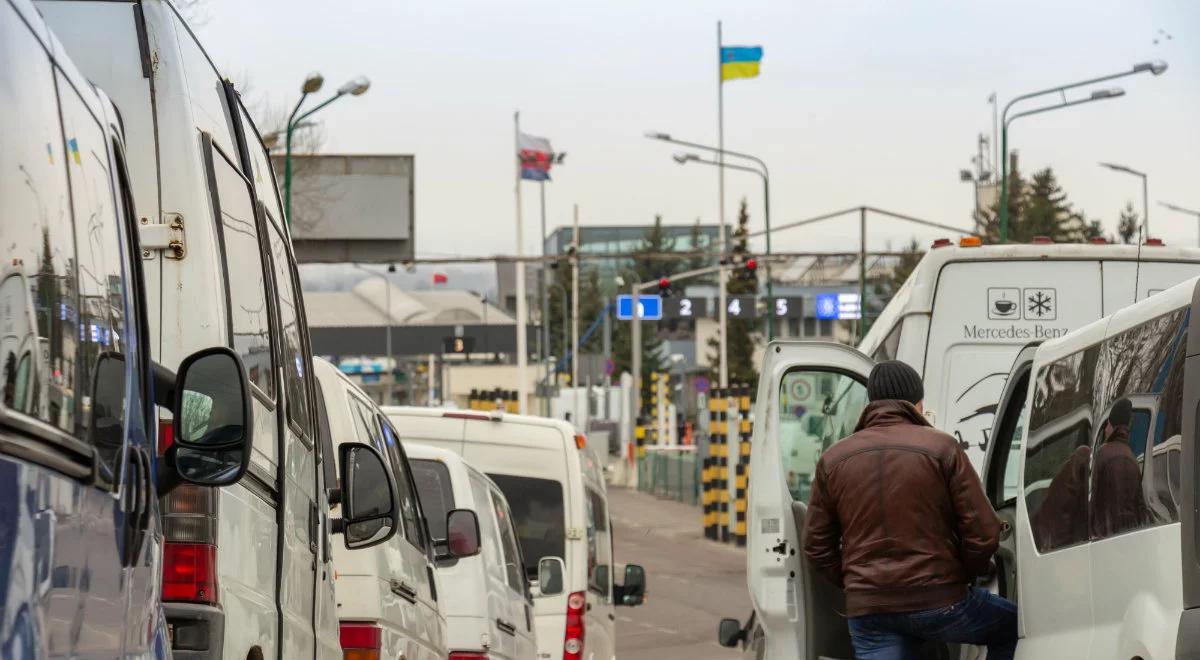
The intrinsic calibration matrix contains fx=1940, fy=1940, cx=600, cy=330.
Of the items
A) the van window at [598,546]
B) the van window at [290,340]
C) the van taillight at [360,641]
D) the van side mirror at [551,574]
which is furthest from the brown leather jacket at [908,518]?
the van window at [598,546]

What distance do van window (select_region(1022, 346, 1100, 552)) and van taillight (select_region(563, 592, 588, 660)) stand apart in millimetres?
6568

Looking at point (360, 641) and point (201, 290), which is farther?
point (360, 641)

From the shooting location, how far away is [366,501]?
6.70 m

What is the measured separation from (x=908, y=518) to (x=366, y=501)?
185cm

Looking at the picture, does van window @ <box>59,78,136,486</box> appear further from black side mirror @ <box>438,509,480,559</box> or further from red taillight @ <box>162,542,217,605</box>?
black side mirror @ <box>438,509,480,559</box>

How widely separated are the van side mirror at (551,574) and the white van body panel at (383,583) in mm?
3203

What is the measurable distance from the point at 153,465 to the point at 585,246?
164 m

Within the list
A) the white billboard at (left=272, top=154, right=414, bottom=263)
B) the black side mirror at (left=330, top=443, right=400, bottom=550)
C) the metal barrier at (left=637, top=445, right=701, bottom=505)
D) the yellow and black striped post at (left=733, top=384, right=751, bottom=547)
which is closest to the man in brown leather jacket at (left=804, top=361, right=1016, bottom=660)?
the black side mirror at (left=330, top=443, right=400, bottom=550)

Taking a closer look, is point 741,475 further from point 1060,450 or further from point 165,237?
point 165,237

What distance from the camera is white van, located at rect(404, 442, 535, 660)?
9.59m

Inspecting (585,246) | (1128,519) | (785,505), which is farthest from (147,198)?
(585,246)

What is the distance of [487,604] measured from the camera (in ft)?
Answer: 31.9

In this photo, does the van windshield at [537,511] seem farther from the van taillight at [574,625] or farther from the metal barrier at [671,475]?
the metal barrier at [671,475]

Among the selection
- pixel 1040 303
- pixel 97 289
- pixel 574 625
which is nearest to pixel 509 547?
pixel 574 625
